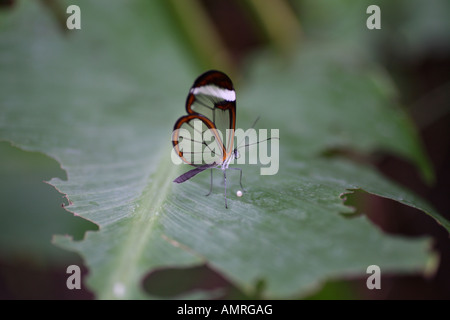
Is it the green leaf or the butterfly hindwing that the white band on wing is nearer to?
the butterfly hindwing

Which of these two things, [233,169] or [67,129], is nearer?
[233,169]

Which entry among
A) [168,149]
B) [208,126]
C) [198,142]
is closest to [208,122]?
[208,126]

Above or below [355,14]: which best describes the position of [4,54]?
below

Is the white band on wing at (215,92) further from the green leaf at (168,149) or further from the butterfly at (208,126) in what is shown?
the green leaf at (168,149)

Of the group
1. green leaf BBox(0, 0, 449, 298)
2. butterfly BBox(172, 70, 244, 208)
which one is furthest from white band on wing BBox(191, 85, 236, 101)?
green leaf BBox(0, 0, 449, 298)

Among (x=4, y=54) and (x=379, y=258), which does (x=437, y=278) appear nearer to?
(x=379, y=258)

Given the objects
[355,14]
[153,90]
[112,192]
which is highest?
[355,14]

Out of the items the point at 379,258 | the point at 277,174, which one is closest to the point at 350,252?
the point at 379,258

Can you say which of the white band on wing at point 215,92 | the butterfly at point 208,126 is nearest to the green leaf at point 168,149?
the butterfly at point 208,126
